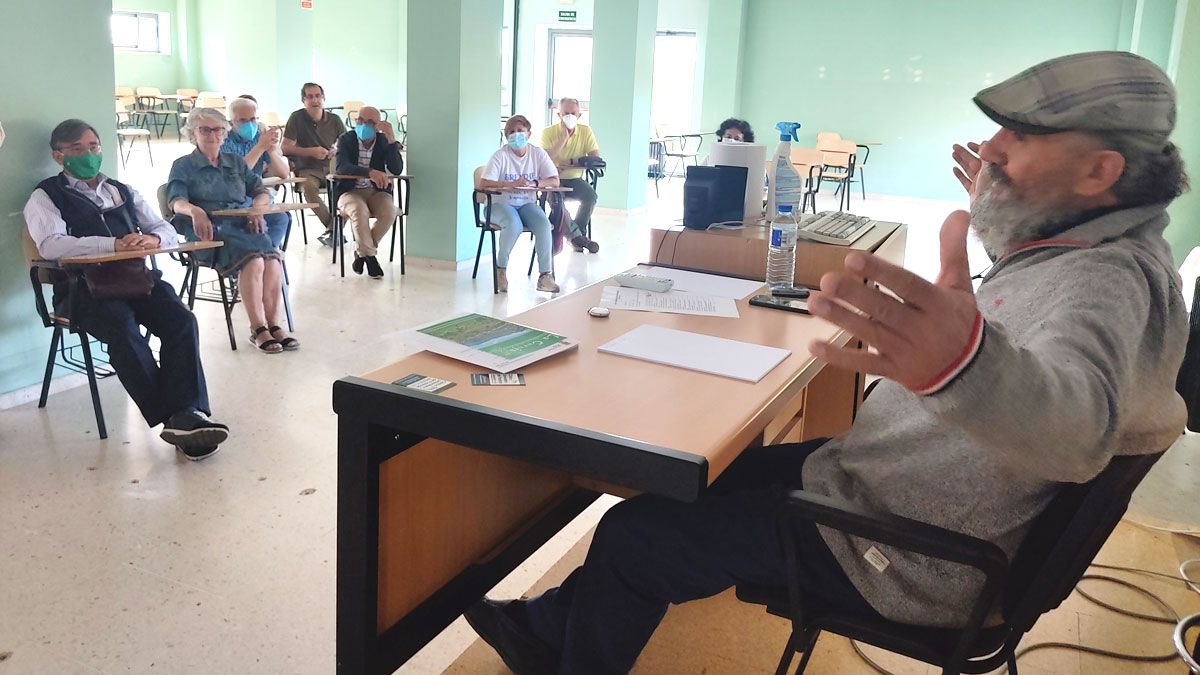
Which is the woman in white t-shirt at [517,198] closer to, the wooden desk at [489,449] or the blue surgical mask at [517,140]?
the blue surgical mask at [517,140]

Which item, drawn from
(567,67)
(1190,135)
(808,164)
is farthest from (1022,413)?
(567,67)

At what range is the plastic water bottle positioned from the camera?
230 cm

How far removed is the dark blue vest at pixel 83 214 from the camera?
301cm

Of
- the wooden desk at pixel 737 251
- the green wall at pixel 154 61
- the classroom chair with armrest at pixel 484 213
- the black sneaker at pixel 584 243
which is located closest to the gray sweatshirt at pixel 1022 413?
the wooden desk at pixel 737 251

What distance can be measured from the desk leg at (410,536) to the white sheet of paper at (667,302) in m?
0.43

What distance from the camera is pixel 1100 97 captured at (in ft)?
3.75

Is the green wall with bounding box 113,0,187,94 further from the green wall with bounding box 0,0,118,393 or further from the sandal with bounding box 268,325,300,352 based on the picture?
the green wall with bounding box 0,0,118,393

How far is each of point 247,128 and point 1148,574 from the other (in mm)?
4857

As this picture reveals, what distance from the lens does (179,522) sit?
2434 mm

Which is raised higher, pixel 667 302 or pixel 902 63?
pixel 902 63

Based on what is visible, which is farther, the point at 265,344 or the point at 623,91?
the point at 623,91

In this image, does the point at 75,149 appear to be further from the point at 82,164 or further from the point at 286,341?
the point at 286,341

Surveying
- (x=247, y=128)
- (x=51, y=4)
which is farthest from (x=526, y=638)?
(x=247, y=128)

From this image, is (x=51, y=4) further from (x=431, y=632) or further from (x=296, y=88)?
(x=296, y=88)
